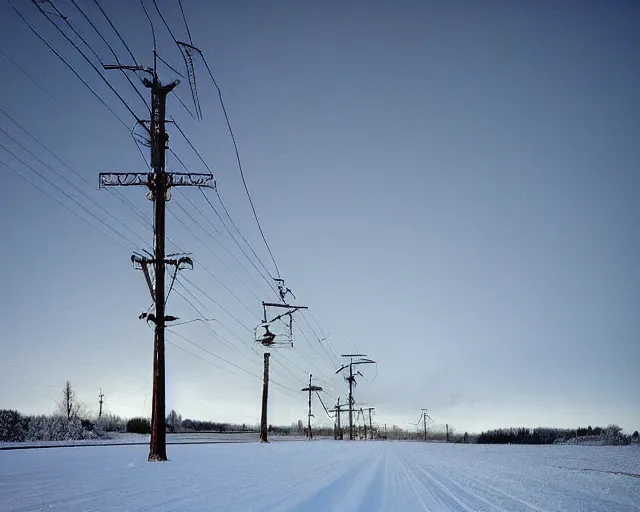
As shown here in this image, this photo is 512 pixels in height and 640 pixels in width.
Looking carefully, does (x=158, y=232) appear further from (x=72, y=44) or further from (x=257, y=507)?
(x=257, y=507)

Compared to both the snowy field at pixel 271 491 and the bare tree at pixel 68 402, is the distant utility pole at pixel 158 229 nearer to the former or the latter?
the snowy field at pixel 271 491

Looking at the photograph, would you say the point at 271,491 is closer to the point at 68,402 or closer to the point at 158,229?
the point at 158,229

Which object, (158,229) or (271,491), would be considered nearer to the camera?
(271,491)

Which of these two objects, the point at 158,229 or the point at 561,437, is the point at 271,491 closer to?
the point at 158,229

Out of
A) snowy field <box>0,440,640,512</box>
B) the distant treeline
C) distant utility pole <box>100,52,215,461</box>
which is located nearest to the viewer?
snowy field <box>0,440,640,512</box>

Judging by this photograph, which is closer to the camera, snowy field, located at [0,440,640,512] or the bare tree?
snowy field, located at [0,440,640,512]

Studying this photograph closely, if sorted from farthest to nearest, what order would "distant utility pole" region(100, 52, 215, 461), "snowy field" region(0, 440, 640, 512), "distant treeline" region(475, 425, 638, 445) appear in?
"distant treeline" region(475, 425, 638, 445), "distant utility pole" region(100, 52, 215, 461), "snowy field" region(0, 440, 640, 512)

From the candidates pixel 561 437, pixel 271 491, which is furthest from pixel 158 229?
pixel 561 437

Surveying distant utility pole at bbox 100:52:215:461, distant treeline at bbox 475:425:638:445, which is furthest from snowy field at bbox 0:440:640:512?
distant treeline at bbox 475:425:638:445

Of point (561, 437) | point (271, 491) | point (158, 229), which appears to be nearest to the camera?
point (271, 491)

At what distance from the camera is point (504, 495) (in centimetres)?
1239

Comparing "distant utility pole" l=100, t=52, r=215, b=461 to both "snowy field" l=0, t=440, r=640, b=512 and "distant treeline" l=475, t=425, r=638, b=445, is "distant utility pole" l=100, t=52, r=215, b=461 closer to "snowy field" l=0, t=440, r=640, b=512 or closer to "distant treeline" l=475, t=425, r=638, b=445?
"snowy field" l=0, t=440, r=640, b=512

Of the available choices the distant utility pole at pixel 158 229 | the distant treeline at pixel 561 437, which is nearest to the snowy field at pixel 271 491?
the distant utility pole at pixel 158 229

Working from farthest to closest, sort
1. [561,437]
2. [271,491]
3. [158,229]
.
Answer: [561,437], [158,229], [271,491]
